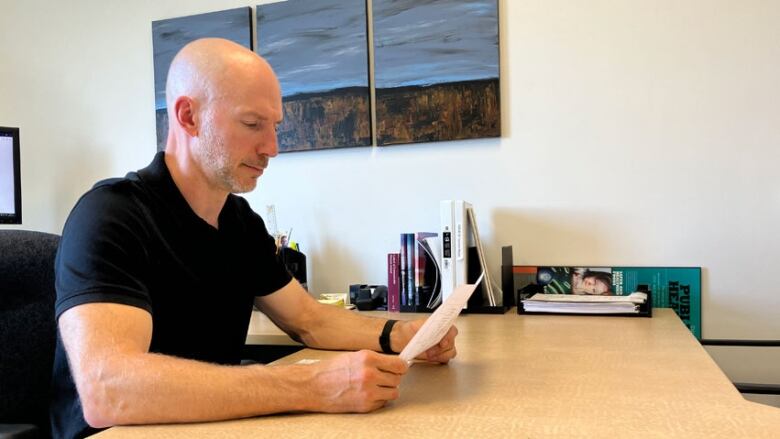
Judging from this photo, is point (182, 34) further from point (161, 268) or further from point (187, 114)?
point (161, 268)

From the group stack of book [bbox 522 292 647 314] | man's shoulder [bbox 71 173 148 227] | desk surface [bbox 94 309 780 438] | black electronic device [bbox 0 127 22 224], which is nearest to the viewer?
desk surface [bbox 94 309 780 438]

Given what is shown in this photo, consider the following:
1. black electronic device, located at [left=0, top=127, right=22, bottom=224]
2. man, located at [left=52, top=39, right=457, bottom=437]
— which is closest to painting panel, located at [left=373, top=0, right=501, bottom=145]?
man, located at [left=52, top=39, right=457, bottom=437]

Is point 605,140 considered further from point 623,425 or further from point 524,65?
point 623,425

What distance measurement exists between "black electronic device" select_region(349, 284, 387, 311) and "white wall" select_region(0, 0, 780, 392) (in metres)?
0.11

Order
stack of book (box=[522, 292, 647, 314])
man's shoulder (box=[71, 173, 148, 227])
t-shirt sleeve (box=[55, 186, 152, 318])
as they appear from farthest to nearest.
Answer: stack of book (box=[522, 292, 647, 314]), man's shoulder (box=[71, 173, 148, 227]), t-shirt sleeve (box=[55, 186, 152, 318])

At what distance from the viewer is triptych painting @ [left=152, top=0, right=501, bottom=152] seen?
207 cm

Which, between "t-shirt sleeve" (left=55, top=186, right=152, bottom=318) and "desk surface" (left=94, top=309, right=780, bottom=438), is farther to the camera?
"t-shirt sleeve" (left=55, top=186, right=152, bottom=318)

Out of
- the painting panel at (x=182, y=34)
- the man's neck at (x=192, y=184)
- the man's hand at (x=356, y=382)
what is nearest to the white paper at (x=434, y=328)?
the man's hand at (x=356, y=382)

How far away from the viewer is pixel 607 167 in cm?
197

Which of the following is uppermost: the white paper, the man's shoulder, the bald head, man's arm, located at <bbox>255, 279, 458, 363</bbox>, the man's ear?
the bald head

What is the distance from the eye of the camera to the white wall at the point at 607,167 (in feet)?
6.11

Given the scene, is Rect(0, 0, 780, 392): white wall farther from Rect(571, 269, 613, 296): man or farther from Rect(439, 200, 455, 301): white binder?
Rect(439, 200, 455, 301): white binder

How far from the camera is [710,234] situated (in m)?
1.89

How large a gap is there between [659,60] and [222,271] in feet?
4.85
